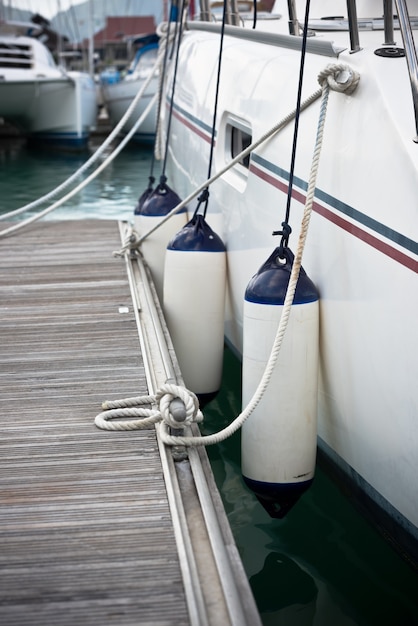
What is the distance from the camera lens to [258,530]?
10.6 feet

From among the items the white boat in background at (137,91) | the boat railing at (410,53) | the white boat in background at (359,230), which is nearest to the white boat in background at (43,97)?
the white boat in background at (137,91)

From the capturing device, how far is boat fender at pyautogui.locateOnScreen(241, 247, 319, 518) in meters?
2.91

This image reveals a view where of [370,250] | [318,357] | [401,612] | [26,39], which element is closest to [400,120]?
[370,250]

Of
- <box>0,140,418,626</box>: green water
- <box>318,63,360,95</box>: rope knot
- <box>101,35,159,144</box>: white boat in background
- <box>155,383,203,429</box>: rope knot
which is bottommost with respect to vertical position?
<box>101,35,159,144</box>: white boat in background

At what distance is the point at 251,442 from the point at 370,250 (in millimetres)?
874

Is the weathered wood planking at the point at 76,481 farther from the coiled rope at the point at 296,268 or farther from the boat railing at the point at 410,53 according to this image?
the boat railing at the point at 410,53

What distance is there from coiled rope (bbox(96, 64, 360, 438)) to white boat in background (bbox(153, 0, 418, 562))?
17 mm

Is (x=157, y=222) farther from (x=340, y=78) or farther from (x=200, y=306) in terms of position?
(x=340, y=78)

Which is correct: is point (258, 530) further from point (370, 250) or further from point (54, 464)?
point (370, 250)

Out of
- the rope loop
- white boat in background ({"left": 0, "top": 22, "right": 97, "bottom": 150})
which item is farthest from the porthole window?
white boat in background ({"left": 0, "top": 22, "right": 97, "bottom": 150})

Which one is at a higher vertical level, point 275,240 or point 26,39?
point 275,240

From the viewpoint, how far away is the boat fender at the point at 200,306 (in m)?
4.00

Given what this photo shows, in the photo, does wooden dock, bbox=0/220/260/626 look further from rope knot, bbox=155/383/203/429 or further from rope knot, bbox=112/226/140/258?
rope knot, bbox=112/226/140/258

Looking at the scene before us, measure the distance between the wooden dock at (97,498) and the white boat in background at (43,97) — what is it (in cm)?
1355
